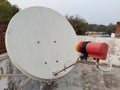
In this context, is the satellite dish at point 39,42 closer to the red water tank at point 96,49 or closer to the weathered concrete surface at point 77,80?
the red water tank at point 96,49

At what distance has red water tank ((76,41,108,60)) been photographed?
168cm

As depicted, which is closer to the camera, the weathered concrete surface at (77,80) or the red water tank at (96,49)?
the red water tank at (96,49)

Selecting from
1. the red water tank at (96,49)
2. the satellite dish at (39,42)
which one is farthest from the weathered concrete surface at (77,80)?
the red water tank at (96,49)

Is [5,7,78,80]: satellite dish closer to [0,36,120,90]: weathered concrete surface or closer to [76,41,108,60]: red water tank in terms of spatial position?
[76,41,108,60]: red water tank

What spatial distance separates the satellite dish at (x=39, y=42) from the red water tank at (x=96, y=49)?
2.24 feet

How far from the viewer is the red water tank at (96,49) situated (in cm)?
168

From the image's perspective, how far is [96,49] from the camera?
5.57ft

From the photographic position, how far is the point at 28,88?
3.61 meters

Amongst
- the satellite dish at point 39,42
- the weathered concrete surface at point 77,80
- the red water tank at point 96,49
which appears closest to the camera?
the red water tank at point 96,49

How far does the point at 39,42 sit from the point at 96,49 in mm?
936

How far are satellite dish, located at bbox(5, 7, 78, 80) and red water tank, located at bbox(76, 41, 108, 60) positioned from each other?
26.9 inches

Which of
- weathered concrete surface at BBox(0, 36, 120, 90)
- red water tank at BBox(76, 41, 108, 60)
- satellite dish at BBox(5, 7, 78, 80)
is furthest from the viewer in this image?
weathered concrete surface at BBox(0, 36, 120, 90)

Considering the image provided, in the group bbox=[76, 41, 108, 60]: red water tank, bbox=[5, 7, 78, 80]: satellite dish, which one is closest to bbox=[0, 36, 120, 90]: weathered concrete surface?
bbox=[5, 7, 78, 80]: satellite dish

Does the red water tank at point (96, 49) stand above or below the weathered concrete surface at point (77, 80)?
above
